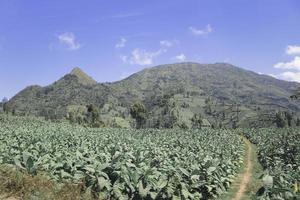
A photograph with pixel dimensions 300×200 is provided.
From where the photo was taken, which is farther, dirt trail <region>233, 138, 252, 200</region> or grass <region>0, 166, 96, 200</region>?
dirt trail <region>233, 138, 252, 200</region>

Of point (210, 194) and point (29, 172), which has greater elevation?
point (29, 172)

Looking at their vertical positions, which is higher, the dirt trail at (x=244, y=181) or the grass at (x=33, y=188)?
the grass at (x=33, y=188)

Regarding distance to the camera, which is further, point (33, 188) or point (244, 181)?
point (244, 181)

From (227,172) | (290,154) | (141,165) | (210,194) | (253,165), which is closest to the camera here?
(141,165)

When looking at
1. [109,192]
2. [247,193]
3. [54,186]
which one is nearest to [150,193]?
[109,192]

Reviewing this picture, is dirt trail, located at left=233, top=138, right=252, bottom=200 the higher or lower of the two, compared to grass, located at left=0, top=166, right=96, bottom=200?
lower

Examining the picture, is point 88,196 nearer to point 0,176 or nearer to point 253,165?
point 0,176

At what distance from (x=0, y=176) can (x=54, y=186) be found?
4.73 ft

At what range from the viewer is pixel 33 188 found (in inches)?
418

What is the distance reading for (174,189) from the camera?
13.3m

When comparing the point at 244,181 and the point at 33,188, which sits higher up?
the point at 33,188

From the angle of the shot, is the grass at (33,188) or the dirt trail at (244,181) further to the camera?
the dirt trail at (244,181)

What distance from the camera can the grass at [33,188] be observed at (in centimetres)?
1035

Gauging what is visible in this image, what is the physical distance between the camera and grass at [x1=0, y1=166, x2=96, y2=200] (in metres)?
10.4
